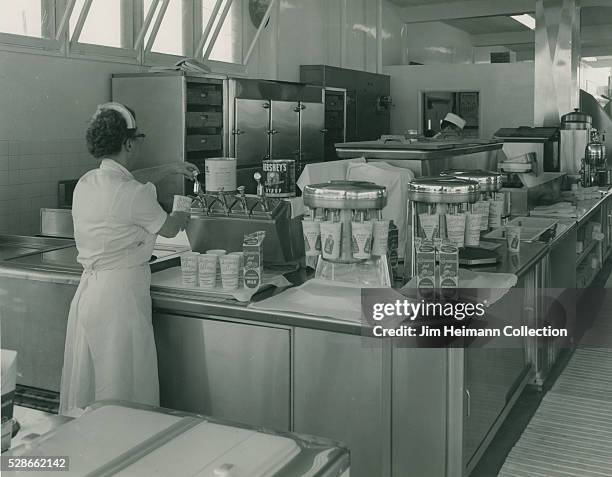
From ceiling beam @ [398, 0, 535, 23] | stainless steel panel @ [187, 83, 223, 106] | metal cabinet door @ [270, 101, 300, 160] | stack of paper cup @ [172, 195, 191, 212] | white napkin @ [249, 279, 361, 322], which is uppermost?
ceiling beam @ [398, 0, 535, 23]

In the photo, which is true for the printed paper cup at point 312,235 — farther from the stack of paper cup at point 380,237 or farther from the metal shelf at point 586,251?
the metal shelf at point 586,251

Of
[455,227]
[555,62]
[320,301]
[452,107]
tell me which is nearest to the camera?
[320,301]

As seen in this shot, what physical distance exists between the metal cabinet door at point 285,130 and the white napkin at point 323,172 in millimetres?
2968

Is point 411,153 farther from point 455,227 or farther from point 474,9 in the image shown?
point 474,9

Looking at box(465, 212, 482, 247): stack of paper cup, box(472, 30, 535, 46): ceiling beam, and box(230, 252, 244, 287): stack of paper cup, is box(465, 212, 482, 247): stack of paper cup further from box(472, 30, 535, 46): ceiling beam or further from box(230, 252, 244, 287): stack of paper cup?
box(472, 30, 535, 46): ceiling beam

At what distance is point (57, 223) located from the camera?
4.43 metres

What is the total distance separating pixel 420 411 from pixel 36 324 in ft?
5.61

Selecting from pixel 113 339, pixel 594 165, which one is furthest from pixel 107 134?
pixel 594 165

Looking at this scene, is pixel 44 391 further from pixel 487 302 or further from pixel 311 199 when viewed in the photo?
pixel 487 302

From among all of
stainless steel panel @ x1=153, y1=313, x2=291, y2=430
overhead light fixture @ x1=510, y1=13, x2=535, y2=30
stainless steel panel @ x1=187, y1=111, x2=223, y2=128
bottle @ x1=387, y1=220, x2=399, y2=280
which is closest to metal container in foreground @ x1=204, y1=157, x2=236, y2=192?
stainless steel panel @ x1=153, y1=313, x2=291, y2=430

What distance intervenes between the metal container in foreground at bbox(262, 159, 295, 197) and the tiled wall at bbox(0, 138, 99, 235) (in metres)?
2.30

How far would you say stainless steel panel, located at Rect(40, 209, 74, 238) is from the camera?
4.39 meters

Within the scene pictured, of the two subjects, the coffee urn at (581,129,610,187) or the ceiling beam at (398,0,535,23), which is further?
the ceiling beam at (398,0,535,23)

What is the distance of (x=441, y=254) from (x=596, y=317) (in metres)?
4.03
